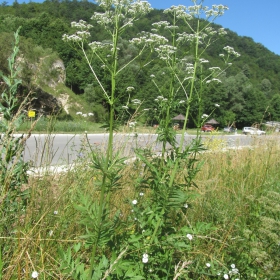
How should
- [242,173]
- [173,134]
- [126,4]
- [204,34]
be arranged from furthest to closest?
[242,173] < [204,34] < [173,134] < [126,4]

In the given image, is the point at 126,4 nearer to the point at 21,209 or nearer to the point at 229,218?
the point at 21,209

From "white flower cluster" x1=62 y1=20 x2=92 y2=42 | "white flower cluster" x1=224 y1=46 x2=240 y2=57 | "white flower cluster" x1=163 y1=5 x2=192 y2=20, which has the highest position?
"white flower cluster" x1=163 y1=5 x2=192 y2=20

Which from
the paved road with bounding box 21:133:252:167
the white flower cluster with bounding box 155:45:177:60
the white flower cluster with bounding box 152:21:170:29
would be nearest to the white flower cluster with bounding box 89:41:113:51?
the white flower cluster with bounding box 155:45:177:60

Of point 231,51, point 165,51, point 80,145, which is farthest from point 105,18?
point 80,145

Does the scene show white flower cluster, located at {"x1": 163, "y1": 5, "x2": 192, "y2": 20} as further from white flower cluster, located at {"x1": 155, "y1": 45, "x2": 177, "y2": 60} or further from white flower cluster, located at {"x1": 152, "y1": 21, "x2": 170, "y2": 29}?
white flower cluster, located at {"x1": 155, "y1": 45, "x2": 177, "y2": 60}

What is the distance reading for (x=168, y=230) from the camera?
2.21 meters

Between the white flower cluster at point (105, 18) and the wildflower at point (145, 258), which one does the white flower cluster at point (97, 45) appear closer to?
the white flower cluster at point (105, 18)

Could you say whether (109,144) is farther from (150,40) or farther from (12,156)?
(150,40)

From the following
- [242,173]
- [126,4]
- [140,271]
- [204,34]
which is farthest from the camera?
[242,173]

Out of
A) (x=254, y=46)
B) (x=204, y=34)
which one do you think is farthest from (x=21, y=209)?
(x=254, y=46)

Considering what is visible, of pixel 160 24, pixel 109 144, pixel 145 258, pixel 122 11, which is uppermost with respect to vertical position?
pixel 160 24

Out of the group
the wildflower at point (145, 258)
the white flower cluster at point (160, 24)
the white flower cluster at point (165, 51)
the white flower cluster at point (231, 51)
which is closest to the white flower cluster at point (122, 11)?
the white flower cluster at point (165, 51)

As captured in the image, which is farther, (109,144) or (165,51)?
(165,51)

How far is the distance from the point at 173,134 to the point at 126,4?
959mm
